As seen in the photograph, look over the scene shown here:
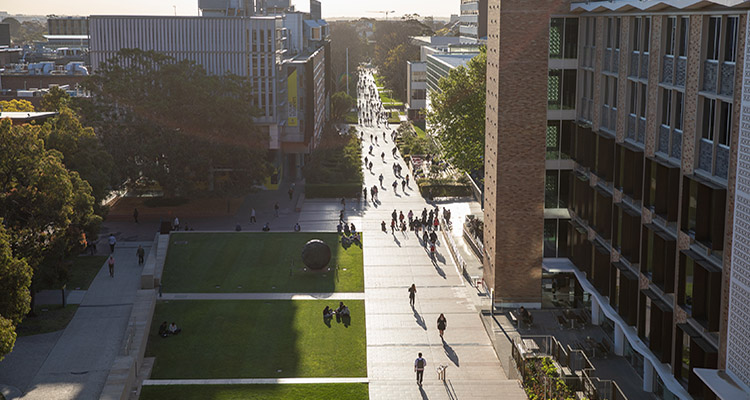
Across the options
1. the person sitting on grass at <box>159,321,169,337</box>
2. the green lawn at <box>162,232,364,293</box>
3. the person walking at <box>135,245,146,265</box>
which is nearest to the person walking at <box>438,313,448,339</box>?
the green lawn at <box>162,232,364,293</box>

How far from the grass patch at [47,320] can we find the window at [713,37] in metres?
30.7

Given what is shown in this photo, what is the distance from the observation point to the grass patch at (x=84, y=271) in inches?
1865

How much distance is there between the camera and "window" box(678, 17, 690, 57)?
27916mm

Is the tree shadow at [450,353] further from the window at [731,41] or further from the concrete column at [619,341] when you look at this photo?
the window at [731,41]

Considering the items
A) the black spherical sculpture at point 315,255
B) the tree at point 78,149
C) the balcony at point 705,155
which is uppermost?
the balcony at point 705,155

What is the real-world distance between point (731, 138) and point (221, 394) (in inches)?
793

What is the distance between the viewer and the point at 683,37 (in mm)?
28172

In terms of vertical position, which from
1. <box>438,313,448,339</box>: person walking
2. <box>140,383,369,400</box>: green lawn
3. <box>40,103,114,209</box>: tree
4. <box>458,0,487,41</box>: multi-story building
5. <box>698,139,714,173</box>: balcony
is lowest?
<box>140,383,369,400</box>: green lawn

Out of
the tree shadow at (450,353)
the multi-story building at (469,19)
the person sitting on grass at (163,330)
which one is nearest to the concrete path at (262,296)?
the person sitting on grass at (163,330)

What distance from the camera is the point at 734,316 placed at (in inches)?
928

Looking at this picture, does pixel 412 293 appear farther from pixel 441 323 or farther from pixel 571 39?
pixel 571 39

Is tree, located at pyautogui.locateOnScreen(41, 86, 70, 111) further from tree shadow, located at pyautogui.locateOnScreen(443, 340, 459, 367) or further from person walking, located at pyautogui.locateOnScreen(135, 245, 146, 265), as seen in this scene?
tree shadow, located at pyautogui.locateOnScreen(443, 340, 459, 367)

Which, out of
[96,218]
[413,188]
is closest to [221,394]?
[96,218]

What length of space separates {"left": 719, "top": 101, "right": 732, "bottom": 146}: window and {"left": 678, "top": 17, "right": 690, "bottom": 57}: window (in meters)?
3.63
